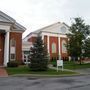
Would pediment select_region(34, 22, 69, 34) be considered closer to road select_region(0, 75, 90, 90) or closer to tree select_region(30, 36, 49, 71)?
tree select_region(30, 36, 49, 71)

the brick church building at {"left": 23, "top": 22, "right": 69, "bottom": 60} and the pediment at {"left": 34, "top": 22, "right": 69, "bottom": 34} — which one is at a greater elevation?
the pediment at {"left": 34, "top": 22, "right": 69, "bottom": 34}

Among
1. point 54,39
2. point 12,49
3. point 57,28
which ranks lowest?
point 12,49

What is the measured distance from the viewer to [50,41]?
2356 inches

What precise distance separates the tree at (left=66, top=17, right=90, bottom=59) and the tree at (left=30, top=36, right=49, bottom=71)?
10.0 metres

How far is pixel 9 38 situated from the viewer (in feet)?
123

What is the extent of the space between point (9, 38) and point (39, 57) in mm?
11342

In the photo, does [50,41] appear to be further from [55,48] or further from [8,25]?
[8,25]

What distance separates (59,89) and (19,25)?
101 feet

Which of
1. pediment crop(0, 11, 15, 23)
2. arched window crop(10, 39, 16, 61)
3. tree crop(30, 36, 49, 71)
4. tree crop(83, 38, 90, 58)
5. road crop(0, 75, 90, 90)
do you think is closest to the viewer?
road crop(0, 75, 90, 90)

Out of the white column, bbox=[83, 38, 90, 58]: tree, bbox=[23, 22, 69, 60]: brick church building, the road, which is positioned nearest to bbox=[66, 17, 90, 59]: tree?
bbox=[83, 38, 90, 58]: tree

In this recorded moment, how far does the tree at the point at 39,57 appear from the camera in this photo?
1081 inches

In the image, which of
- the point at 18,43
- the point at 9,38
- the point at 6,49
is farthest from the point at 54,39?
the point at 6,49

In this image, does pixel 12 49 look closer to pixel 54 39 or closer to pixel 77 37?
pixel 77 37

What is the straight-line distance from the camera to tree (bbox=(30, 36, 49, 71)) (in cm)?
2747
